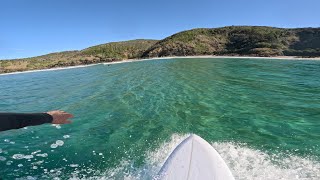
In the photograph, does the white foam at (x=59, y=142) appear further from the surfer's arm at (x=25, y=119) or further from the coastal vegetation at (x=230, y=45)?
the coastal vegetation at (x=230, y=45)

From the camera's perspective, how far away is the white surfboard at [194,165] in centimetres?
575

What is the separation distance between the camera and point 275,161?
793 centimetres

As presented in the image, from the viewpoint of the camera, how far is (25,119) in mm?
5051

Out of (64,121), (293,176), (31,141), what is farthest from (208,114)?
(64,121)

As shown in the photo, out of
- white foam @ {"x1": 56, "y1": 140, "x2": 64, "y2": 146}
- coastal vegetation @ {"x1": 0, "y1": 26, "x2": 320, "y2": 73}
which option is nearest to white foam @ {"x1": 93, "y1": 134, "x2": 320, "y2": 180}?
white foam @ {"x1": 56, "y1": 140, "x2": 64, "y2": 146}

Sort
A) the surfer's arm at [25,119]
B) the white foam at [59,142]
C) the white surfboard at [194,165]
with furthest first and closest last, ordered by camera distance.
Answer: the white foam at [59,142]
the white surfboard at [194,165]
the surfer's arm at [25,119]

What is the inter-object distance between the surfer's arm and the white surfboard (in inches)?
91.3

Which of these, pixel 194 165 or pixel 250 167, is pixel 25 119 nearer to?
pixel 194 165

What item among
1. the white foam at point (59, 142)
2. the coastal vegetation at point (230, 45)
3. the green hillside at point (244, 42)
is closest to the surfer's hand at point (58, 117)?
the white foam at point (59, 142)

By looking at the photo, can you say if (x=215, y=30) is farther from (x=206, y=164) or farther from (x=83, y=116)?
(x=206, y=164)

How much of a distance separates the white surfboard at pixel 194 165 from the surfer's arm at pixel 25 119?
2.32 m

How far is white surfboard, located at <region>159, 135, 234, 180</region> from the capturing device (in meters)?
5.75

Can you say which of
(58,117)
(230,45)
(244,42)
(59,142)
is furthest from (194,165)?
(230,45)

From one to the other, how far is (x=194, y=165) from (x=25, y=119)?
3.23 metres
